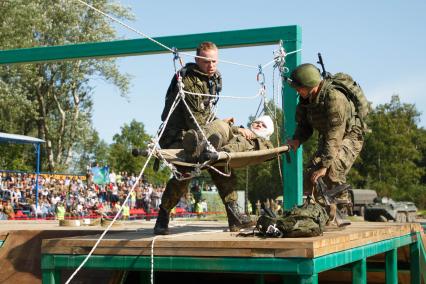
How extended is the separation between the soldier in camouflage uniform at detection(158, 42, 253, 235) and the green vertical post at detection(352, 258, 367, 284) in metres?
0.98

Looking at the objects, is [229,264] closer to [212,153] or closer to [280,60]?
[212,153]

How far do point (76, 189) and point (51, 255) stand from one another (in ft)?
72.3

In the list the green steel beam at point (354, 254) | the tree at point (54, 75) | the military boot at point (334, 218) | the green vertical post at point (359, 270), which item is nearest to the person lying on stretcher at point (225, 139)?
the military boot at point (334, 218)

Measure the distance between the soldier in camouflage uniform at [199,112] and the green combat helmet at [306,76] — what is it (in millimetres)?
763

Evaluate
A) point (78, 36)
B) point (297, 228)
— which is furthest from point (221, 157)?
point (78, 36)

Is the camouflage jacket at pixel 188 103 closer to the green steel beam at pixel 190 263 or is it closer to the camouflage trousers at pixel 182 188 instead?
the camouflage trousers at pixel 182 188

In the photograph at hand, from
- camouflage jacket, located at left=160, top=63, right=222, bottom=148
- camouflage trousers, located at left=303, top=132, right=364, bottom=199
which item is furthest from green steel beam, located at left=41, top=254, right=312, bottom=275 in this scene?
camouflage trousers, located at left=303, top=132, right=364, bottom=199

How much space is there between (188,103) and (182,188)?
0.77 metres

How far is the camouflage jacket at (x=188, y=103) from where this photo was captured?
638cm

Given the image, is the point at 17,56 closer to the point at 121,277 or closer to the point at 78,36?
the point at 121,277

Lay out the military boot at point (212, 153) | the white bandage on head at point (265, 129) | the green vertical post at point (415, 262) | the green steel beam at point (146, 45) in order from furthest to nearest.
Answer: the green steel beam at point (146, 45)
the green vertical post at point (415, 262)
the white bandage on head at point (265, 129)
the military boot at point (212, 153)

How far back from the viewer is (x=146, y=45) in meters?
10.0

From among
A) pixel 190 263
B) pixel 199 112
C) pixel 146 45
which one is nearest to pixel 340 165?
pixel 199 112

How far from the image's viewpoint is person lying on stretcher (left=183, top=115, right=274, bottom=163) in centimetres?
549
